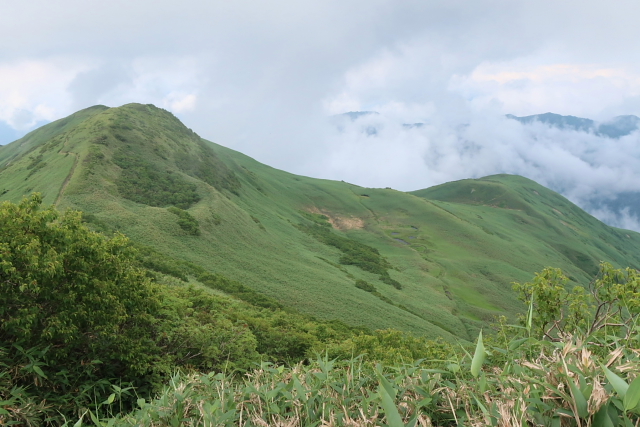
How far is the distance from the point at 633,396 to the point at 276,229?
83176 mm

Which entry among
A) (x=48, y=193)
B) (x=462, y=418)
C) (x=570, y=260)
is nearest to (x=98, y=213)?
(x=48, y=193)

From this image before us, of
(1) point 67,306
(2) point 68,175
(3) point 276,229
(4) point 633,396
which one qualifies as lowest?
(1) point 67,306

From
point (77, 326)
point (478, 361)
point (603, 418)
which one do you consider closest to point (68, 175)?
point (77, 326)

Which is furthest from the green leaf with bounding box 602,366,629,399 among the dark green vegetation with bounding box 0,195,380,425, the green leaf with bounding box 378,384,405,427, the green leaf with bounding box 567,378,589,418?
the dark green vegetation with bounding box 0,195,380,425

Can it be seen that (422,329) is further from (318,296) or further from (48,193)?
(48,193)

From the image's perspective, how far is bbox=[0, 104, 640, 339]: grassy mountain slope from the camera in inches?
1944

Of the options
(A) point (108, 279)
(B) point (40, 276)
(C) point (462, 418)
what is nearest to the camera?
(C) point (462, 418)

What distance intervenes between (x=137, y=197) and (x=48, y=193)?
11.5 metres

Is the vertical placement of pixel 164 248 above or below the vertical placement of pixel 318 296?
above

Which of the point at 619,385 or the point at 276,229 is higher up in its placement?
the point at 276,229

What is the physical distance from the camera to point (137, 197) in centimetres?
5928

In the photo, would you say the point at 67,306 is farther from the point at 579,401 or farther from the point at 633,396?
the point at 633,396

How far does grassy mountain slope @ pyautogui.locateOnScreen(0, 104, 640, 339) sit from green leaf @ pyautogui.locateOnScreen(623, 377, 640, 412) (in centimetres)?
4288

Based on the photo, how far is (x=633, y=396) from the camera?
244 cm
